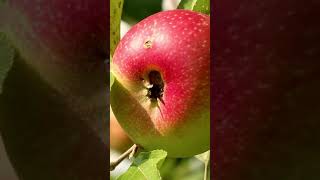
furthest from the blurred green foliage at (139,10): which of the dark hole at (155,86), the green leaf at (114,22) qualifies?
the dark hole at (155,86)

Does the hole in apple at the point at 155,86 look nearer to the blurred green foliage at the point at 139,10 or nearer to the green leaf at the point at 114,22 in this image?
the green leaf at the point at 114,22

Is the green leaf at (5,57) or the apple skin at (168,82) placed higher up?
the green leaf at (5,57)

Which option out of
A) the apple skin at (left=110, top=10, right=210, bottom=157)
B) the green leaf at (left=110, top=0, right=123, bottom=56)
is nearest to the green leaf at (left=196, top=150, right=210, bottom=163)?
the apple skin at (left=110, top=10, right=210, bottom=157)

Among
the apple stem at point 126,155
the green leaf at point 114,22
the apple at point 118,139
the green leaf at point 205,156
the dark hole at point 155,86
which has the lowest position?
the apple at point 118,139

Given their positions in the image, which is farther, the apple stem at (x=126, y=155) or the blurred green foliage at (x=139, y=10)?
the blurred green foliage at (x=139, y=10)
